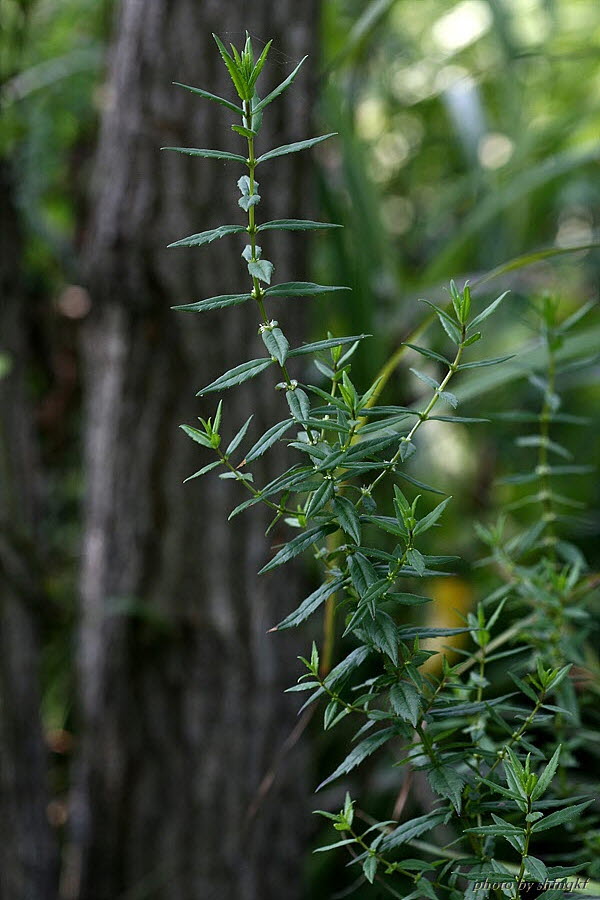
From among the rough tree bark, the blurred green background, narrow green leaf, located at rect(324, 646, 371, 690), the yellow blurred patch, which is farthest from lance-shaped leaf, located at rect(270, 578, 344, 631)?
the yellow blurred patch

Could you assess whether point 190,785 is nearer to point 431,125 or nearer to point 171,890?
point 171,890

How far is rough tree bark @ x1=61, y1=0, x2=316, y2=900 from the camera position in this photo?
0.79m

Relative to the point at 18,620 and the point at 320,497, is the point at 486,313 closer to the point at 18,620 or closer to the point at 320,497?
the point at 320,497

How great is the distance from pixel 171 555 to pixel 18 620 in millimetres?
159

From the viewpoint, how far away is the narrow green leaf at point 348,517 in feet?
0.87

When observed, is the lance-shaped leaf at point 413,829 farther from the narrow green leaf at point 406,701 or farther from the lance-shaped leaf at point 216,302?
the lance-shaped leaf at point 216,302

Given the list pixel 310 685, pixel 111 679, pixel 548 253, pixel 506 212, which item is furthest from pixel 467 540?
pixel 310 685

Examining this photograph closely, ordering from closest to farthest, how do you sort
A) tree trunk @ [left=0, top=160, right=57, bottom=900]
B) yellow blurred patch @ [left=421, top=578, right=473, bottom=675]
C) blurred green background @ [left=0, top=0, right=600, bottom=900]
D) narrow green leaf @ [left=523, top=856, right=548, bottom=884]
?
narrow green leaf @ [left=523, top=856, right=548, bottom=884], tree trunk @ [left=0, top=160, right=57, bottom=900], blurred green background @ [left=0, top=0, right=600, bottom=900], yellow blurred patch @ [left=421, top=578, right=473, bottom=675]

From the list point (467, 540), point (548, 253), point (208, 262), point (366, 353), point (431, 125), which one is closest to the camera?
point (548, 253)

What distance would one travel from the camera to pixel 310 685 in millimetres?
289

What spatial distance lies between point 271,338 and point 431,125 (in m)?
1.57

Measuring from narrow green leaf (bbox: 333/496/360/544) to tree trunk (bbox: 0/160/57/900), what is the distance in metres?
0.60

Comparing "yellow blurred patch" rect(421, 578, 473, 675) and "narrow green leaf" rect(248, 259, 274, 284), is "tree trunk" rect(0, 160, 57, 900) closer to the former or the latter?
"yellow blurred patch" rect(421, 578, 473, 675)

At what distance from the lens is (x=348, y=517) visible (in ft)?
0.89
